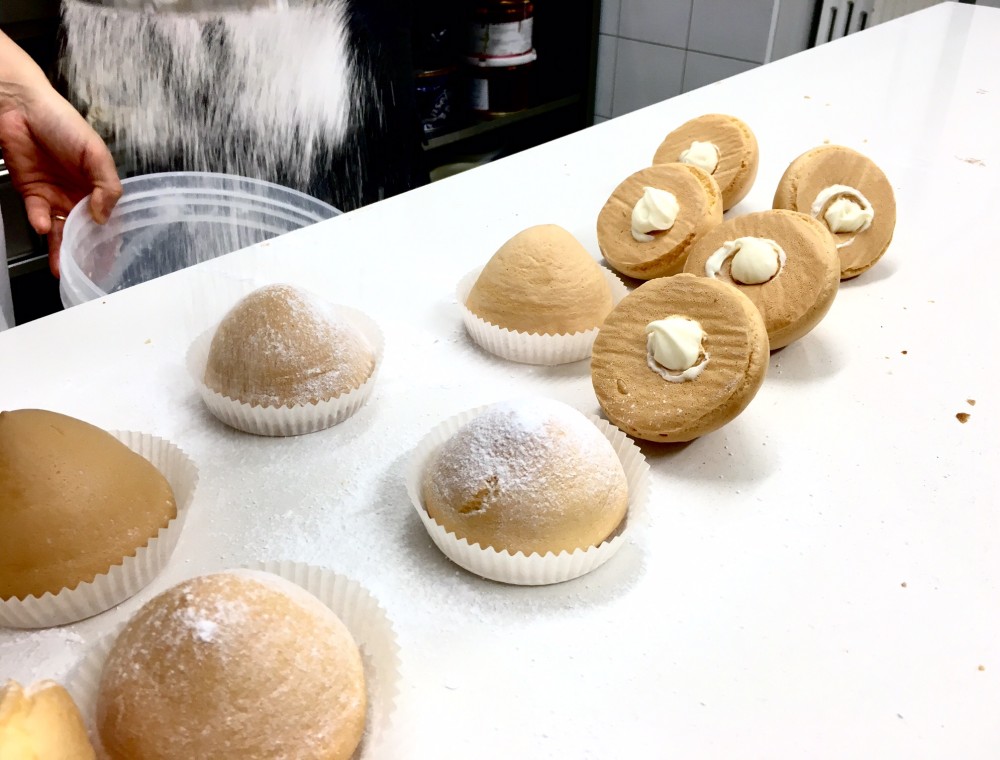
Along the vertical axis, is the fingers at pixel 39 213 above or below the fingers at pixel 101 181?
below

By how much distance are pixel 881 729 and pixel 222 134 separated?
138 cm

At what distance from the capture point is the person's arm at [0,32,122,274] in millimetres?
1304

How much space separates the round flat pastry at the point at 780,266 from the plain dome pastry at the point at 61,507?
0.66 meters

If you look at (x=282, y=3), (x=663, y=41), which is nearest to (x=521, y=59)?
(x=663, y=41)

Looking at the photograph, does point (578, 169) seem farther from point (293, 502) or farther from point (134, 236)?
point (293, 502)

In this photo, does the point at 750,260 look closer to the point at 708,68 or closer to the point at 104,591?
the point at 104,591

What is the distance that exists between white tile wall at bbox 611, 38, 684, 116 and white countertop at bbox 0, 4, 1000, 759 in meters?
1.67

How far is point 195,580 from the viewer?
57 centimetres

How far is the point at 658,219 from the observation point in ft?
3.51

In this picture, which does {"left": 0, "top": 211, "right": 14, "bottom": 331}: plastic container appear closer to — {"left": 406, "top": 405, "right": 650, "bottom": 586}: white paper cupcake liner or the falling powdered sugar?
the falling powdered sugar

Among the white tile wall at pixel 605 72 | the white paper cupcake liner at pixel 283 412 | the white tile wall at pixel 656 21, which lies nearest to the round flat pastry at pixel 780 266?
the white paper cupcake liner at pixel 283 412

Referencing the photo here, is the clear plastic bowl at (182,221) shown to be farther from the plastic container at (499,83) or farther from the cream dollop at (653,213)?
the plastic container at (499,83)

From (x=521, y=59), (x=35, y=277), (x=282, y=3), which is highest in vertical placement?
(x=282, y=3)

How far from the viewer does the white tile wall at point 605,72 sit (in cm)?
292
